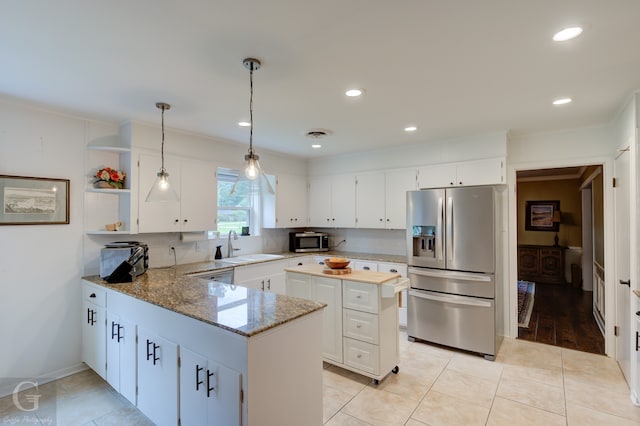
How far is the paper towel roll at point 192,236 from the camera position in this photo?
12.5 ft

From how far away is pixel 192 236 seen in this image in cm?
387

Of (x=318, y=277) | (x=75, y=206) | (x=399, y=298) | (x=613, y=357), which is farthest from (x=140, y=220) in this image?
(x=613, y=357)

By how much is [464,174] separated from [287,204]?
101 inches

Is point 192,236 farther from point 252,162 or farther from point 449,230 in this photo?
point 449,230

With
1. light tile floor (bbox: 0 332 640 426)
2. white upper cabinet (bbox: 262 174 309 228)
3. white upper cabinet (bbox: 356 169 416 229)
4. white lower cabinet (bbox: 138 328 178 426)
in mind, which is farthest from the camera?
white upper cabinet (bbox: 262 174 309 228)

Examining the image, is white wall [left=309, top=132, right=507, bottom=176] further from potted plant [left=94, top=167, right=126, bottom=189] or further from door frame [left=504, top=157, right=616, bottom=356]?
potted plant [left=94, top=167, right=126, bottom=189]

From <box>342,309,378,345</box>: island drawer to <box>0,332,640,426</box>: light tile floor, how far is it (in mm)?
412

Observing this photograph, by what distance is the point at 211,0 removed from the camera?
143cm

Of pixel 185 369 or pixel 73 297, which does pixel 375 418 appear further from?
pixel 73 297

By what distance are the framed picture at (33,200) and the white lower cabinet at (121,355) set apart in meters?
A: 1.11

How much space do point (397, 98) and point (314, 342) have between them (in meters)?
2.00

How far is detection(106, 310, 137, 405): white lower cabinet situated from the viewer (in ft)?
7.63
